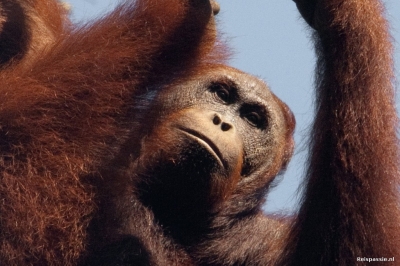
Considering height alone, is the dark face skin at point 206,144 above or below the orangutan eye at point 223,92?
below

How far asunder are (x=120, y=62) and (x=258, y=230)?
116cm

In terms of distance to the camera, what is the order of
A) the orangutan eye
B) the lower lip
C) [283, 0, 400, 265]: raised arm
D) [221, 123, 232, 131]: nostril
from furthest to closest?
the orangutan eye, [221, 123, 232, 131]: nostril, the lower lip, [283, 0, 400, 265]: raised arm

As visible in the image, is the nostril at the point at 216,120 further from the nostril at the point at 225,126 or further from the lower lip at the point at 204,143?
the lower lip at the point at 204,143

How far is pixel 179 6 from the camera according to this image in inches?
178

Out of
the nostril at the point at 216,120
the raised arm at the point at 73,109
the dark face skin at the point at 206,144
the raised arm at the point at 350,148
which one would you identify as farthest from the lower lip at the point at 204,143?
the raised arm at the point at 350,148

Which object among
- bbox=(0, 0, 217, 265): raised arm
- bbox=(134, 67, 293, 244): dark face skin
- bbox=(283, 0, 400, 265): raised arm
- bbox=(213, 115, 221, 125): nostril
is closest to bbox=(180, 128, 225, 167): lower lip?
bbox=(134, 67, 293, 244): dark face skin

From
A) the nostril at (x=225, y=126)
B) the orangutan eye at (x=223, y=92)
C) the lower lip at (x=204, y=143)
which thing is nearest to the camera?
the lower lip at (x=204, y=143)

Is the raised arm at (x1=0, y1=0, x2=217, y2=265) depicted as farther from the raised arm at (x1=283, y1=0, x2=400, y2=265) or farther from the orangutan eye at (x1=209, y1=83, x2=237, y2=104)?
the raised arm at (x1=283, y1=0, x2=400, y2=265)

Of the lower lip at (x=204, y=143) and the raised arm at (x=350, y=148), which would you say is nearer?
the raised arm at (x=350, y=148)

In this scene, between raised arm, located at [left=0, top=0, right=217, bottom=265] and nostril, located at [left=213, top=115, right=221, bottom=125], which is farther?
nostril, located at [left=213, top=115, right=221, bottom=125]

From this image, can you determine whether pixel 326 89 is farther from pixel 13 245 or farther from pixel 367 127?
pixel 13 245

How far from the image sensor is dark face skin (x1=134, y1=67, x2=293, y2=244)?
4.23m

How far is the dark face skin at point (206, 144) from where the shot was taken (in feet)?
13.9

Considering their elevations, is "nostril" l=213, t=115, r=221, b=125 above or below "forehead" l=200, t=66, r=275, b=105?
below
